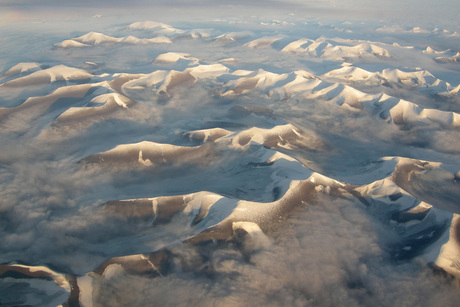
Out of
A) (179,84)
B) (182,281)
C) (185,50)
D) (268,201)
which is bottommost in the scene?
(182,281)

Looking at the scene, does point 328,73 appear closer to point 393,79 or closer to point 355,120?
point 393,79

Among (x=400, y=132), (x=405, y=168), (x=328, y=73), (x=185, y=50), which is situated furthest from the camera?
(x=185, y=50)

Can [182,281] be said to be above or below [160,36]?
below

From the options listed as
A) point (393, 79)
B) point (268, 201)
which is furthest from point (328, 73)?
point (268, 201)

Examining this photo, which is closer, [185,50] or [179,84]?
[179,84]

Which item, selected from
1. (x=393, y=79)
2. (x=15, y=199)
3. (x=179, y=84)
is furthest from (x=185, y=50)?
(x=15, y=199)

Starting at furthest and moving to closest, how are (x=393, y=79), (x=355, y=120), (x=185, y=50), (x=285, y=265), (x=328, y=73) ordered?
1. (x=185, y=50)
2. (x=328, y=73)
3. (x=393, y=79)
4. (x=355, y=120)
5. (x=285, y=265)
